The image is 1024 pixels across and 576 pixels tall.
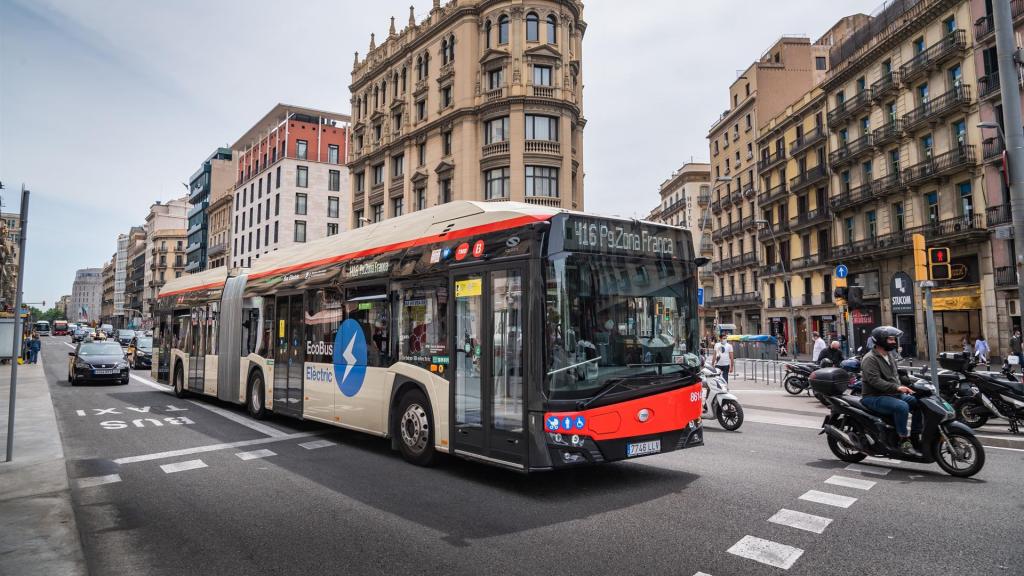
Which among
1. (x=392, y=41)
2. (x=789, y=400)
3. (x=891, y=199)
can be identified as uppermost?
(x=392, y=41)

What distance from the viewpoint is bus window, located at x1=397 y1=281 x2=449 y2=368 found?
7402 millimetres

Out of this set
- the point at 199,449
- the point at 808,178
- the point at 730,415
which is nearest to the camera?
the point at 199,449

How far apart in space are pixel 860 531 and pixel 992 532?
1026 millimetres

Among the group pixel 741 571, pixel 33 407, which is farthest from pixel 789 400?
pixel 33 407

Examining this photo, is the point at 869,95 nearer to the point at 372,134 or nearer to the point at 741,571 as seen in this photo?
the point at 372,134

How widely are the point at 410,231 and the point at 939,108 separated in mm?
34571

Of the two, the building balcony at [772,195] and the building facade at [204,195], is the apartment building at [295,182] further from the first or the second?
the building balcony at [772,195]

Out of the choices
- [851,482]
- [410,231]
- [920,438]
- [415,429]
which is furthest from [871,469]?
[410,231]

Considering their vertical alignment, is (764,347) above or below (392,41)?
below

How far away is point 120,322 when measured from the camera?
135875mm

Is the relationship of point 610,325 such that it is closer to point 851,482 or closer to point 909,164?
point 851,482

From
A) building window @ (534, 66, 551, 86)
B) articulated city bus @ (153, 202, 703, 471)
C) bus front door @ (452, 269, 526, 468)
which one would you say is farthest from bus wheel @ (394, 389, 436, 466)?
building window @ (534, 66, 551, 86)

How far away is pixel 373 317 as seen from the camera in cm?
870

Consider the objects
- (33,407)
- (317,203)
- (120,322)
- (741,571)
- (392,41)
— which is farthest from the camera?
(120,322)
